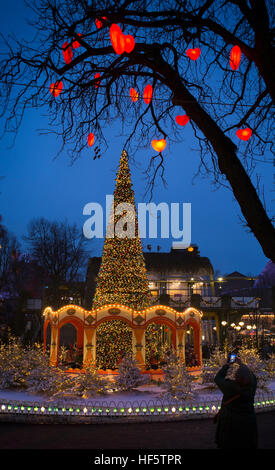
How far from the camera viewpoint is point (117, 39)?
531 cm

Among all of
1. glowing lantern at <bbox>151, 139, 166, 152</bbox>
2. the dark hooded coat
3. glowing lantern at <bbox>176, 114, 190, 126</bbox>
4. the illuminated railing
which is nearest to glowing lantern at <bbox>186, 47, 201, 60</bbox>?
glowing lantern at <bbox>176, 114, 190, 126</bbox>

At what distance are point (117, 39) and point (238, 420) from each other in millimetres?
4943

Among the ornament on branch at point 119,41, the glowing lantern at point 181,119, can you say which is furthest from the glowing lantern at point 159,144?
the ornament on branch at point 119,41

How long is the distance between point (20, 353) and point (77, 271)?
A: 19.5m

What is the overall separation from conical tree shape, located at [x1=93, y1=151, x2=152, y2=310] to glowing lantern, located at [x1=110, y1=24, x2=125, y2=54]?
11.4 meters

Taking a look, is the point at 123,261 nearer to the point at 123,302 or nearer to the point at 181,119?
the point at 123,302

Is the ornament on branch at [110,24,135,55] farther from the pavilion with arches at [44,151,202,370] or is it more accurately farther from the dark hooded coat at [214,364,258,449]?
the pavilion with arches at [44,151,202,370]

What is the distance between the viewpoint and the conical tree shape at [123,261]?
1639cm

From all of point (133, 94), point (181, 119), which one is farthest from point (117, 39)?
point (181, 119)

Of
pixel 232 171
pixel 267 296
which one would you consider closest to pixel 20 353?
pixel 232 171

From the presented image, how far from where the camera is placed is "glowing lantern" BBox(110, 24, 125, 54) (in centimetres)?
530

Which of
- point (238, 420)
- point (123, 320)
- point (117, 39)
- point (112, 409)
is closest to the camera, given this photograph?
point (238, 420)

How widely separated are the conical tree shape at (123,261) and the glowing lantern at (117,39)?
1137 centimetres

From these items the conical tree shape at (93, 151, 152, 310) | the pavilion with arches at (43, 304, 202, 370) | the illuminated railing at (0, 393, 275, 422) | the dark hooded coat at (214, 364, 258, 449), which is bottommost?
the illuminated railing at (0, 393, 275, 422)
